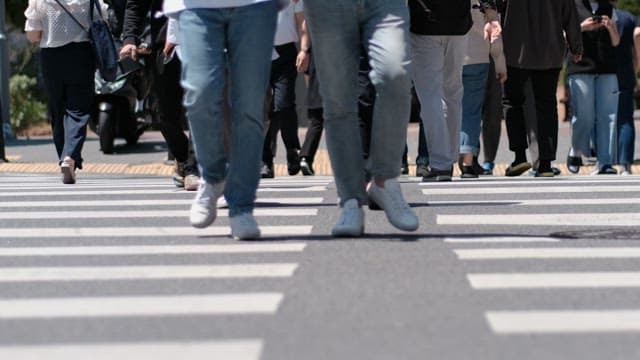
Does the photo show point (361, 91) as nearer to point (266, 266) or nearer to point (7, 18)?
point (266, 266)

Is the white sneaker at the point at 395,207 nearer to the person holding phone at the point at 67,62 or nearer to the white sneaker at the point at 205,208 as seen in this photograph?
the white sneaker at the point at 205,208

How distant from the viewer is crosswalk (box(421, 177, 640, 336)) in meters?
6.12

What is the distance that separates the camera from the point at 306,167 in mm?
15336

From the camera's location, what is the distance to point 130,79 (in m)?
20.1

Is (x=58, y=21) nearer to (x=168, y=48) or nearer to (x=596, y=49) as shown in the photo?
(x=168, y=48)

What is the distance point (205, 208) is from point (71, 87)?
18.4ft

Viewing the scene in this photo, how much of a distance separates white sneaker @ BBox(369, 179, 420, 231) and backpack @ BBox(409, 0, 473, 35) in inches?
114

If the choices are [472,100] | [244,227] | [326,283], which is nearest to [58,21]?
[472,100]

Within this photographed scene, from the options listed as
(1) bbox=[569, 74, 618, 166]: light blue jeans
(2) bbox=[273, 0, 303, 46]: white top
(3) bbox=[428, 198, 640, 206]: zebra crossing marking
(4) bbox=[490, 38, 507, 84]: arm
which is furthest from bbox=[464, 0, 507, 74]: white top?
(3) bbox=[428, 198, 640, 206]: zebra crossing marking

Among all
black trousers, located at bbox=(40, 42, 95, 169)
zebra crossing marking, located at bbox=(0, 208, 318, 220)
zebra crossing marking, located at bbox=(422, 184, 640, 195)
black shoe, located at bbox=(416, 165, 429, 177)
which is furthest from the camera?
black trousers, located at bbox=(40, 42, 95, 169)

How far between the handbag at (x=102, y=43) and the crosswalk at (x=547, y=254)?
3.43 meters

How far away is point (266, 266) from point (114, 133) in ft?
44.7

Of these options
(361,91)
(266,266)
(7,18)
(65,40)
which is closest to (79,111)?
(65,40)

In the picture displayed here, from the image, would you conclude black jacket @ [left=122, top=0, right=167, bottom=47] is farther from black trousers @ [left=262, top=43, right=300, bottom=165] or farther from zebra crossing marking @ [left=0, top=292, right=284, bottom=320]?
zebra crossing marking @ [left=0, top=292, right=284, bottom=320]
